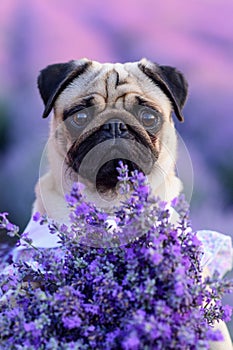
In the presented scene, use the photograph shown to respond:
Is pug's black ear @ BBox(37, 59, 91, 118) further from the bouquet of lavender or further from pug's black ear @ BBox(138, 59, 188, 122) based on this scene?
the bouquet of lavender

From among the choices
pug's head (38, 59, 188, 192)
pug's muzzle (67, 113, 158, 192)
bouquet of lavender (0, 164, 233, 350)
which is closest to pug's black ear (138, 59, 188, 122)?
pug's head (38, 59, 188, 192)

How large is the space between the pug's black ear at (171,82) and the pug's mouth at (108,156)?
6.5 inches

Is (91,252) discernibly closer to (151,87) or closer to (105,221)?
(105,221)

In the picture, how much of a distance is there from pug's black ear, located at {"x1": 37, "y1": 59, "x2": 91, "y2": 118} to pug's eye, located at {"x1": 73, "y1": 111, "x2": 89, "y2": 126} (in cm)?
9

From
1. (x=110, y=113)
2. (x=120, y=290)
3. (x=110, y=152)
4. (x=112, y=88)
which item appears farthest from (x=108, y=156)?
(x=120, y=290)

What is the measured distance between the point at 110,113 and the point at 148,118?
0.30 ft

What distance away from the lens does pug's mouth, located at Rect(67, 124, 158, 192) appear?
3.81 feet

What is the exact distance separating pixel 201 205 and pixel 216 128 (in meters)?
0.35

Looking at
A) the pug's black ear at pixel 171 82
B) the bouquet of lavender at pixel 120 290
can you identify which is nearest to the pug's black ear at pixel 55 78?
the pug's black ear at pixel 171 82

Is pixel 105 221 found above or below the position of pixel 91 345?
above

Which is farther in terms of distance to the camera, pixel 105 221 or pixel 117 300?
pixel 105 221

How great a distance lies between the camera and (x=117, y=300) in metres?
0.71

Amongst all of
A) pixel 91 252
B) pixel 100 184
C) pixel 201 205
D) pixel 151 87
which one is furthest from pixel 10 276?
pixel 201 205

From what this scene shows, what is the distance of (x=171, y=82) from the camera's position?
1.34m
